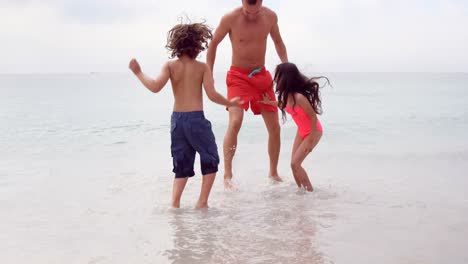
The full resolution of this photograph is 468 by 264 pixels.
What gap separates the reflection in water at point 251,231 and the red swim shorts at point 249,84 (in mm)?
1041

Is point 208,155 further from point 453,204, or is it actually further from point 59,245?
point 453,204

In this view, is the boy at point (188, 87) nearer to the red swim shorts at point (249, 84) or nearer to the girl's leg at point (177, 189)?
the girl's leg at point (177, 189)

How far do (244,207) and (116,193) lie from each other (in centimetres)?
142

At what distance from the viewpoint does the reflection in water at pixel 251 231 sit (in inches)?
144

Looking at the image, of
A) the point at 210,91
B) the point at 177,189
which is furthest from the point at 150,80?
the point at 177,189

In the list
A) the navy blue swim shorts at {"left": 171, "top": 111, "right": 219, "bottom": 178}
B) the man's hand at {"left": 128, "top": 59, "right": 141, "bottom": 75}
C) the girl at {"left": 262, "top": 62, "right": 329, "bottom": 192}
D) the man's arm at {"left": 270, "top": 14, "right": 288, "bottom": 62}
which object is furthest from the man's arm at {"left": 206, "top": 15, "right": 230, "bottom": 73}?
the man's hand at {"left": 128, "top": 59, "right": 141, "bottom": 75}

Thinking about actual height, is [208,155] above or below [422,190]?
above

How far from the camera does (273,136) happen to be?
19.9ft

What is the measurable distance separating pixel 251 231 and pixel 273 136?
2.02 m

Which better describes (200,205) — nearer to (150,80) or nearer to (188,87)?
(188,87)

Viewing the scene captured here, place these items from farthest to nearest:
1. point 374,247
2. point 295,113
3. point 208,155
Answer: point 295,113 < point 208,155 < point 374,247

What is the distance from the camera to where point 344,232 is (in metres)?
4.14

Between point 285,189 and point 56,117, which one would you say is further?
point 56,117

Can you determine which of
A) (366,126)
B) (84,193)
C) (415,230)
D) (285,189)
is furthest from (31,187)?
(366,126)
